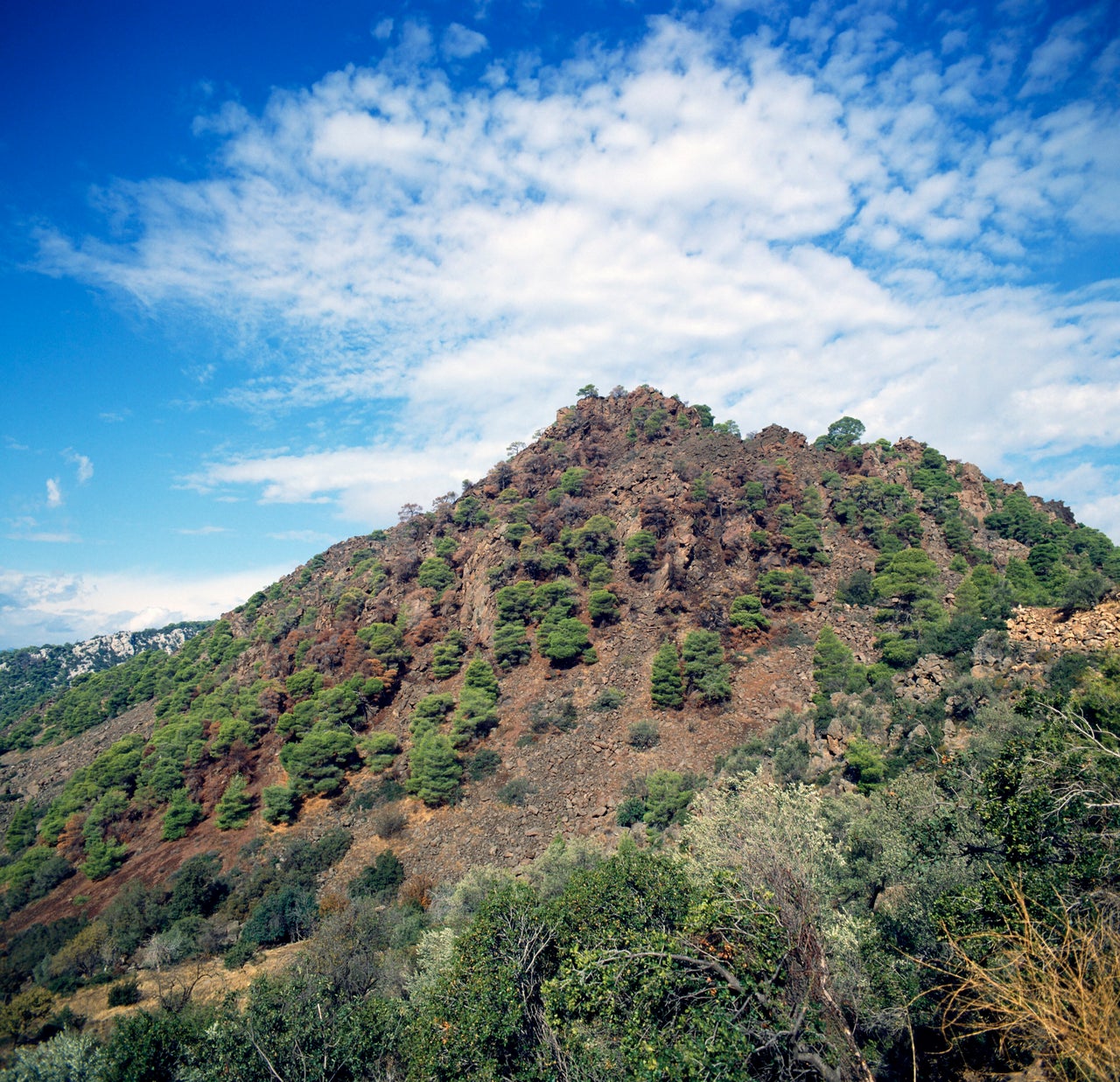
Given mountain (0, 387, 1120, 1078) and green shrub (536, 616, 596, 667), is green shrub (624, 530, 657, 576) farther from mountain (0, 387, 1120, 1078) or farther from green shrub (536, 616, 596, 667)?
green shrub (536, 616, 596, 667)

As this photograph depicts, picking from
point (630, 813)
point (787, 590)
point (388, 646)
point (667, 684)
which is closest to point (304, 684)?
point (388, 646)

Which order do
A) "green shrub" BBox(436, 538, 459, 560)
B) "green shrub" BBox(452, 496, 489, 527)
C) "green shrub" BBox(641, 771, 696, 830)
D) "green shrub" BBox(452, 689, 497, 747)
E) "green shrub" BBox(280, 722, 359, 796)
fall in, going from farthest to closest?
"green shrub" BBox(452, 496, 489, 527) < "green shrub" BBox(436, 538, 459, 560) < "green shrub" BBox(452, 689, 497, 747) < "green shrub" BBox(280, 722, 359, 796) < "green shrub" BBox(641, 771, 696, 830)

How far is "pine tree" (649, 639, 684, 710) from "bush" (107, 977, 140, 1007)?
30.0m

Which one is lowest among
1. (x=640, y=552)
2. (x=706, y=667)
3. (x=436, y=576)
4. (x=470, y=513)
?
(x=706, y=667)

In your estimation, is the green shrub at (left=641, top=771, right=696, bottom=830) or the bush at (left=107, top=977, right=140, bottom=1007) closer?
the bush at (left=107, top=977, right=140, bottom=1007)

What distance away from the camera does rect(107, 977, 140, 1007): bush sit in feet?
79.2

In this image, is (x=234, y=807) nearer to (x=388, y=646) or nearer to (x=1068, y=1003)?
(x=388, y=646)

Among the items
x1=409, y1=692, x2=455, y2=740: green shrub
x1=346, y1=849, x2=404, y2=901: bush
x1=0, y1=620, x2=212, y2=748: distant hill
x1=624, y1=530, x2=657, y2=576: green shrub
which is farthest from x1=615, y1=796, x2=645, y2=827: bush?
x1=0, y1=620, x2=212, y2=748: distant hill

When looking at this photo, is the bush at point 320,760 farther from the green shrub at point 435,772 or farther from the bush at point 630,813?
the bush at point 630,813

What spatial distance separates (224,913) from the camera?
97.9ft

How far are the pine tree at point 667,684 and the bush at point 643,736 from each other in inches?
90.0

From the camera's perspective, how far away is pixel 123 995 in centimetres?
2417

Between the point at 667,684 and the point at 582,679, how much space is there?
6.98 m

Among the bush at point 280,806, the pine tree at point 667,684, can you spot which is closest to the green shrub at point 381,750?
the bush at point 280,806
